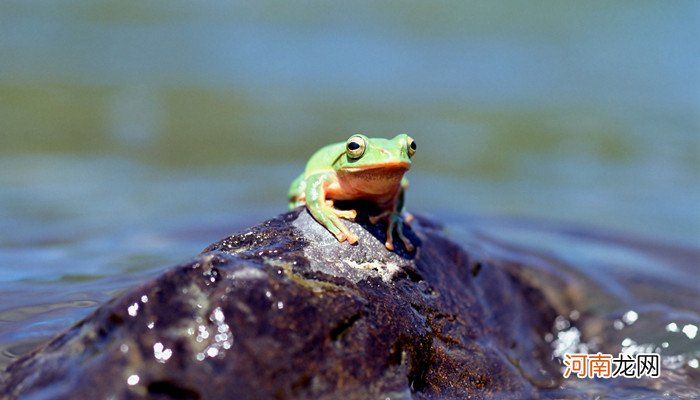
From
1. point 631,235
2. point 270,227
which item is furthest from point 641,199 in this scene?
point 270,227

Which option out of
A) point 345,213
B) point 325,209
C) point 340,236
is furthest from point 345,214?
point 340,236

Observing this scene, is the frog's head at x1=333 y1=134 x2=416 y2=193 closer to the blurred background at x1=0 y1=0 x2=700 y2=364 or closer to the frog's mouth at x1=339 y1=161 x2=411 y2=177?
the frog's mouth at x1=339 y1=161 x2=411 y2=177

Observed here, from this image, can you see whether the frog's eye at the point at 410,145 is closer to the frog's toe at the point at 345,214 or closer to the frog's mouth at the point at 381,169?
the frog's mouth at the point at 381,169

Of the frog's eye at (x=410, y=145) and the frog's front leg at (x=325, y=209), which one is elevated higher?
the frog's eye at (x=410, y=145)

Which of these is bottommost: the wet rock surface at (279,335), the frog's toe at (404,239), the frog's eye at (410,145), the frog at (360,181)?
the wet rock surface at (279,335)

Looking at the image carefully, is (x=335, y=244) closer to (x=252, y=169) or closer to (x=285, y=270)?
(x=285, y=270)

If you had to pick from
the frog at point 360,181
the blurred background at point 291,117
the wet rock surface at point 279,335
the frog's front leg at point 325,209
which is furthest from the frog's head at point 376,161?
the blurred background at point 291,117

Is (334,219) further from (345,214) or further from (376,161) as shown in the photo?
(376,161)
